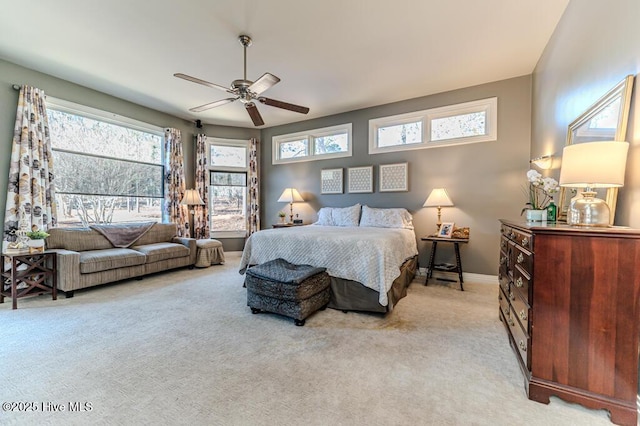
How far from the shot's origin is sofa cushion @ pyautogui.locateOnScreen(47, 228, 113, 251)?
3793mm

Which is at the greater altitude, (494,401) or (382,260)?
(382,260)

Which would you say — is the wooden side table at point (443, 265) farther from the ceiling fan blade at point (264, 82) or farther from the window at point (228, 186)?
the window at point (228, 186)

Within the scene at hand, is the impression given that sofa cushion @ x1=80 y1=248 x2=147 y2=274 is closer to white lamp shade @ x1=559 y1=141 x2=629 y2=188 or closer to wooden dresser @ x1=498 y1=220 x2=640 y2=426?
wooden dresser @ x1=498 y1=220 x2=640 y2=426

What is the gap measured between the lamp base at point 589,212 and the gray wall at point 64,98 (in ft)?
20.5

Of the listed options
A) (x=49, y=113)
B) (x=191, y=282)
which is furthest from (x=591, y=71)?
(x=49, y=113)

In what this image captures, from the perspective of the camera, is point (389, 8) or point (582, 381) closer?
point (582, 381)

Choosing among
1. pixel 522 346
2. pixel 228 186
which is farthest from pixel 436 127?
pixel 228 186

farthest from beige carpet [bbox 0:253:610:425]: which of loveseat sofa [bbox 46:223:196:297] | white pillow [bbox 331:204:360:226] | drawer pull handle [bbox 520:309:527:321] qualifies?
white pillow [bbox 331:204:360:226]

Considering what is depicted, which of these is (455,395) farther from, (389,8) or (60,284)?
(60,284)

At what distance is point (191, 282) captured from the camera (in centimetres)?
421

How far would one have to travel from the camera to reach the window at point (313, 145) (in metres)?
→ 5.54

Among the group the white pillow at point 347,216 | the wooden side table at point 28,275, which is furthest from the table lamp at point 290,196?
the wooden side table at point 28,275

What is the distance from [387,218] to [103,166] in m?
5.04

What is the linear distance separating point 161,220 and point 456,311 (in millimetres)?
5618
